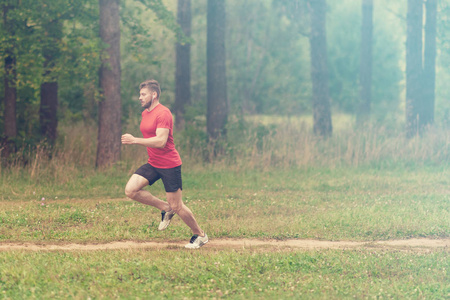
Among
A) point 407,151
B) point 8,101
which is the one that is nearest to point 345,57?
point 407,151

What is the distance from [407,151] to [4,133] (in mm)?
11777

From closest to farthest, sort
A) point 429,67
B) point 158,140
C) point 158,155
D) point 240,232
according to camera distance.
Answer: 1. point 158,140
2. point 158,155
3. point 240,232
4. point 429,67

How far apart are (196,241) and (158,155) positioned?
142 centimetres

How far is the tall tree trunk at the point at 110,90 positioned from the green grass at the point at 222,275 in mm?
7627

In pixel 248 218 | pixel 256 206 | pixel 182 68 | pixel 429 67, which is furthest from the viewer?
pixel 182 68

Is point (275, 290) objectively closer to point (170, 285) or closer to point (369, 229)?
point (170, 285)

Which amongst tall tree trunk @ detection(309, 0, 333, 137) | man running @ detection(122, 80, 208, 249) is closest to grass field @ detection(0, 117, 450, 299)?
man running @ detection(122, 80, 208, 249)

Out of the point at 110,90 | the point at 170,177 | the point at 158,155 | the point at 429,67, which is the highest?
the point at 429,67

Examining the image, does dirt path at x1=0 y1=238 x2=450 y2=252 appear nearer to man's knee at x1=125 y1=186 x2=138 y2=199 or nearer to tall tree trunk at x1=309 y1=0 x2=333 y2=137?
man's knee at x1=125 y1=186 x2=138 y2=199

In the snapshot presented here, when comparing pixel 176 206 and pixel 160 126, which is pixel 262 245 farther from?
pixel 160 126

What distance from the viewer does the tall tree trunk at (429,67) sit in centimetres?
2117

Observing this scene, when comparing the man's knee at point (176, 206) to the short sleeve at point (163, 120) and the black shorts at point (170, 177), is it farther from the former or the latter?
the short sleeve at point (163, 120)

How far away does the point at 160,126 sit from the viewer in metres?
7.61

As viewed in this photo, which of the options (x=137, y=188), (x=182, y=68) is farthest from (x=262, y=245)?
(x=182, y=68)
